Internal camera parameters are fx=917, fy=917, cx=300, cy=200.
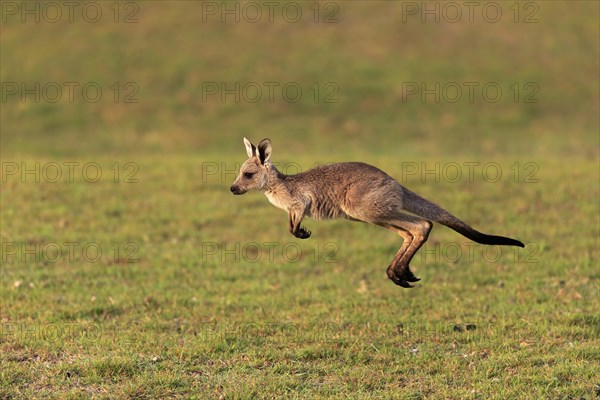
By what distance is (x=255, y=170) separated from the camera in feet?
28.2

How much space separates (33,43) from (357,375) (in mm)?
37245

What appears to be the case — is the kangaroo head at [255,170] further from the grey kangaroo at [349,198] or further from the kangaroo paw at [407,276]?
the kangaroo paw at [407,276]

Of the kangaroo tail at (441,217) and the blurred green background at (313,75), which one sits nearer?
the kangaroo tail at (441,217)

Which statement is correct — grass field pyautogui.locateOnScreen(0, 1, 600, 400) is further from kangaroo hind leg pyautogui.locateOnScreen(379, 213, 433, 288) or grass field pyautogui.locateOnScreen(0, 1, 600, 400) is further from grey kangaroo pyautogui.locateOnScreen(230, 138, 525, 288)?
grey kangaroo pyautogui.locateOnScreen(230, 138, 525, 288)

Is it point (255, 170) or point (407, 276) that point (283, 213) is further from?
point (255, 170)

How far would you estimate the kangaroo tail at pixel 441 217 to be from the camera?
8.82 meters

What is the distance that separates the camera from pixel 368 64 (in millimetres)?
41812

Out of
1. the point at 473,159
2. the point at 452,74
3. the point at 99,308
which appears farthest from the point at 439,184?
the point at 452,74

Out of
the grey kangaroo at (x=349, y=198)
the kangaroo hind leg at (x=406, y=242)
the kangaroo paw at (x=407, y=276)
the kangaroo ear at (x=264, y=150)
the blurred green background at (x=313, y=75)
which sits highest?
the blurred green background at (x=313, y=75)

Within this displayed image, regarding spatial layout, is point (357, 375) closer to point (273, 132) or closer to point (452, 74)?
point (273, 132)

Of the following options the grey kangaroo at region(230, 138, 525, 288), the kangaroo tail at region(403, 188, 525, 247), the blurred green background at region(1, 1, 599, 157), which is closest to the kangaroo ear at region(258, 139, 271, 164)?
the grey kangaroo at region(230, 138, 525, 288)

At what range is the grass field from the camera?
421 inches

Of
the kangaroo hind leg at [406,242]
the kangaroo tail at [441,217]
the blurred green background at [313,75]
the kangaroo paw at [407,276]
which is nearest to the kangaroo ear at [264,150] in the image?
the kangaroo hind leg at [406,242]

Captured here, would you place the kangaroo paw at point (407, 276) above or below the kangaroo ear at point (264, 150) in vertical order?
below
